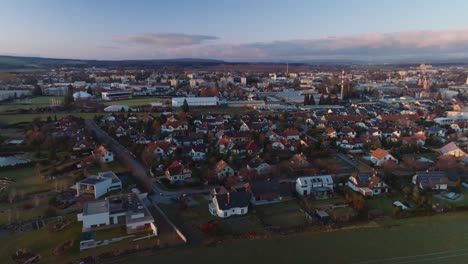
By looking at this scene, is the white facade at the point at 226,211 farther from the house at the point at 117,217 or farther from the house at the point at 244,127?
the house at the point at 244,127

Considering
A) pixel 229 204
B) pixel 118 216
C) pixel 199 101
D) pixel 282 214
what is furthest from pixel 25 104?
pixel 282 214

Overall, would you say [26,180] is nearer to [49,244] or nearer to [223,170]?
[49,244]

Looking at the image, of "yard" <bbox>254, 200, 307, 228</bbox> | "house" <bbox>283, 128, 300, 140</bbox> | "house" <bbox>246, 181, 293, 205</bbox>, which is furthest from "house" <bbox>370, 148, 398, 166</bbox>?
"yard" <bbox>254, 200, 307, 228</bbox>

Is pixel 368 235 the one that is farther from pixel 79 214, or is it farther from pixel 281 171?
pixel 79 214

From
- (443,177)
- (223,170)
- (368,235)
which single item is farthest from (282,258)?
(443,177)

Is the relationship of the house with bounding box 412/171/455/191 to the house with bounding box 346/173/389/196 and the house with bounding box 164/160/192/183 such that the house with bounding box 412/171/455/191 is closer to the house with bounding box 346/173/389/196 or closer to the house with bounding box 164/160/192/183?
the house with bounding box 346/173/389/196
